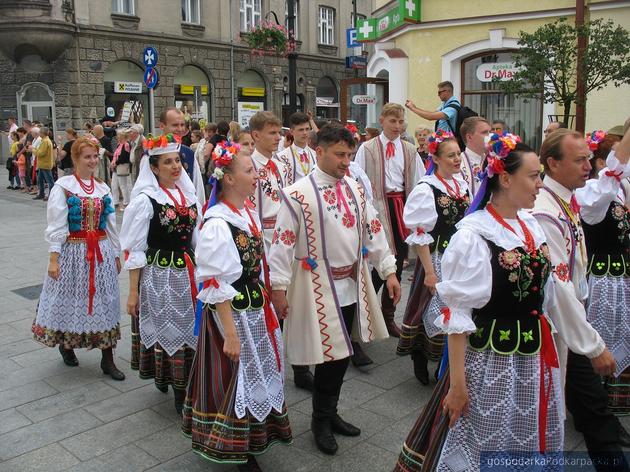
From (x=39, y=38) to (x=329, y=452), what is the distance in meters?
21.3

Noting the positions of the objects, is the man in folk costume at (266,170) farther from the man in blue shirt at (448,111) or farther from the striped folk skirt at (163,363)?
the man in blue shirt at (448,111)

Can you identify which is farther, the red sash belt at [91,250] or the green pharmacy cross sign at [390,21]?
the green pharmacy cross sign at [390,21]

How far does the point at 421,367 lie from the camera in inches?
203

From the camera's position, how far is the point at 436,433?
119 inches

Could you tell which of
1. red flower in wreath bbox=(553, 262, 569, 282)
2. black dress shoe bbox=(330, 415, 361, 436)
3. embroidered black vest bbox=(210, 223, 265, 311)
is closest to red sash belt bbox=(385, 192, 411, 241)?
black dress shoe bbox=(330, 415, 361, 436)

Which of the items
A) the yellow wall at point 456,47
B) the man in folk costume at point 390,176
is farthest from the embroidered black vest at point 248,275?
the yellow wall at point 456,47

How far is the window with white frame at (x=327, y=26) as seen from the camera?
3288 centimetres

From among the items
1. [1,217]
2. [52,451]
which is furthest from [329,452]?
[1,217]

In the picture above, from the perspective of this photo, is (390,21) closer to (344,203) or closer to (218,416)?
(344,203)

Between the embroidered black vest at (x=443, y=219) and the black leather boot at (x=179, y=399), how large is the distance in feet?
7.01

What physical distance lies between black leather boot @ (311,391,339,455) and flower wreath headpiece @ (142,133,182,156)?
6.43 ft

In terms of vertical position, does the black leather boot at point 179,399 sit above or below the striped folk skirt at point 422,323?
below

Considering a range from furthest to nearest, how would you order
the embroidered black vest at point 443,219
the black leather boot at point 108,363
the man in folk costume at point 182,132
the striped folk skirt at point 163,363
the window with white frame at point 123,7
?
the window with white frame at point 123,7 → the black leather boot at point 108,363 → the man in folk costume at point 182,132 → the embroidered black vest at point 443,219 → the striped folk skirt at point 163,363

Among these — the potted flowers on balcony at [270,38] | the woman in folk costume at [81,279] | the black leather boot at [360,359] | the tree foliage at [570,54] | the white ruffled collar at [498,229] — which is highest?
the potted flowers on balcony at [270,38]
